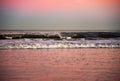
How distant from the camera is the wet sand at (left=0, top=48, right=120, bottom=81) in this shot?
7.54ft

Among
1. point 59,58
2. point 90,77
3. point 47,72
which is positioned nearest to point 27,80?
point 47,72

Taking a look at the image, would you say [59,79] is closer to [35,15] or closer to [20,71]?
[20,71]

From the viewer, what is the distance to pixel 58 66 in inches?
107

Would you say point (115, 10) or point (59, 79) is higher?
point (115, 10)

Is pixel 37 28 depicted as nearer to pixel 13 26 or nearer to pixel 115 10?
pixel 13 26

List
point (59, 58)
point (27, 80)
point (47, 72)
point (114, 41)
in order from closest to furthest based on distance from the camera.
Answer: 1. point (27, 80)
2. point (47, 72)
3. point (59, 58)
4. point (114, 41)

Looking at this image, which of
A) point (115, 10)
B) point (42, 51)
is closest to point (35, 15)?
point (42, 51)

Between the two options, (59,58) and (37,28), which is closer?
(59,58)

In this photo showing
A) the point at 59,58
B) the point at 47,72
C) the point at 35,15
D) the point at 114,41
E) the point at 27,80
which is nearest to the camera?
the point at 27,80

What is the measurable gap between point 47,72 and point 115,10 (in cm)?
159

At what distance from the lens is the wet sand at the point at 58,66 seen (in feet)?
7.54

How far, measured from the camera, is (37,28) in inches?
144

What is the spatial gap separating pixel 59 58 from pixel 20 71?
776 millimetres

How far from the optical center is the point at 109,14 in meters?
3.78
